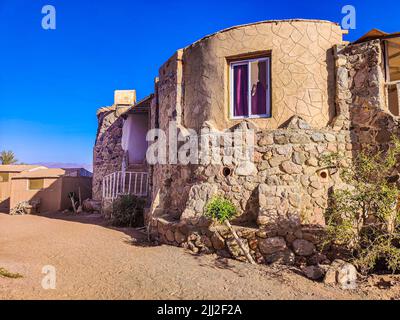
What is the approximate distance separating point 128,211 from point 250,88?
5.92m

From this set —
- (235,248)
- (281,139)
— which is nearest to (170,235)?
(235,248)

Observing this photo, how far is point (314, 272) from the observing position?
5086 mm

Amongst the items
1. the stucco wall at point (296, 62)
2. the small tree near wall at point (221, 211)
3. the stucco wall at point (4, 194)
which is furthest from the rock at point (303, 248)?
the stucco wall at point (4, 194)

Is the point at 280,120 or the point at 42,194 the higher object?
the point at 280,120

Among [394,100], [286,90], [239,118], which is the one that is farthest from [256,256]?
[394,100]

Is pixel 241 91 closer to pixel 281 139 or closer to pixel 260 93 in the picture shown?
pixel 260 93

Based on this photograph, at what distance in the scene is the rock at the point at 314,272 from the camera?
502 centimetres

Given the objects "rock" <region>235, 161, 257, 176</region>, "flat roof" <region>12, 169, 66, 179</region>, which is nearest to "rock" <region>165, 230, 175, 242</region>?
"rock" <region>235, 161, 257, 176</region>

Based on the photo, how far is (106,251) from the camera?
21.6 feet

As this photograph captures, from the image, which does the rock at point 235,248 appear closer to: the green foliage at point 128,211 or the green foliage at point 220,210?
the green foliage at point 220,210

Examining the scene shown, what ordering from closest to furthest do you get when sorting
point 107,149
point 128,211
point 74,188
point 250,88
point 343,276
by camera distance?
point 343,276
point 250,88
point 128,211
point 107,149
point 74,188

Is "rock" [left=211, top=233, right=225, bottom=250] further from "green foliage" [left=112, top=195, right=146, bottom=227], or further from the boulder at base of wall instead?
the boulder at base of wall

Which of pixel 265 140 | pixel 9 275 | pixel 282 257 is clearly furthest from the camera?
pixel 265 140

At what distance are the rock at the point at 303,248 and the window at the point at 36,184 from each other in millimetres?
15074
